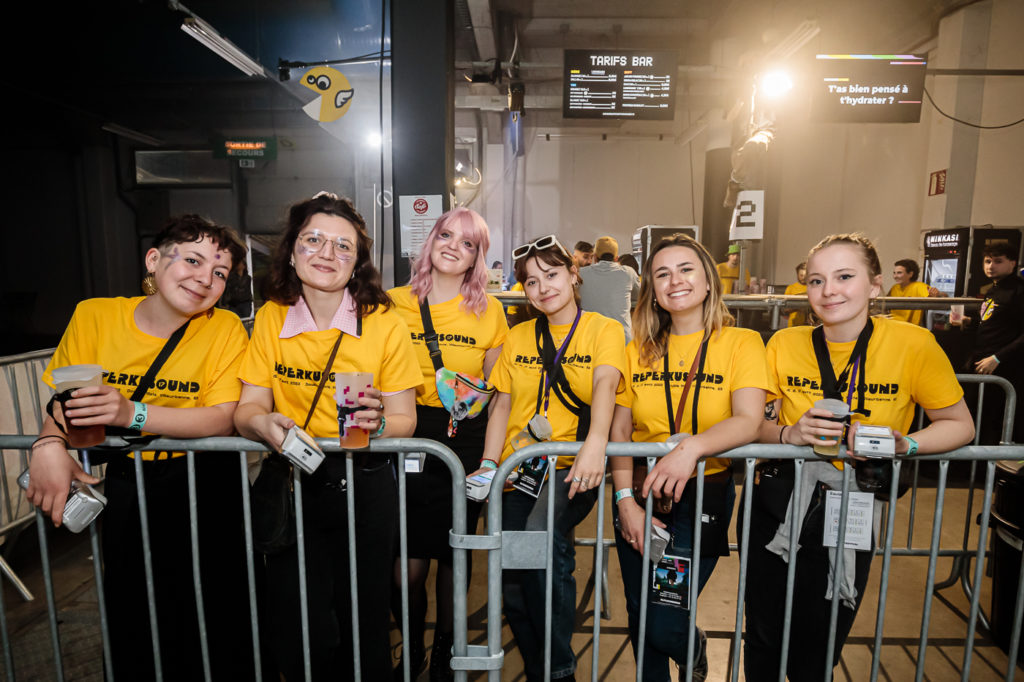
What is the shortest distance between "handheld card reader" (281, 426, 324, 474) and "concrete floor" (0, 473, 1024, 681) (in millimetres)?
1542

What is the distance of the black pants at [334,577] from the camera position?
1.88 metres

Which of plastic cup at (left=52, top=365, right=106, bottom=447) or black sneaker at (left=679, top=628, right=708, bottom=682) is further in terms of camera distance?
black sneaker at (left=679, top=628, right=708, bottom=682)

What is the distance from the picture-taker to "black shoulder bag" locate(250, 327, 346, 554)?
5.88 feet

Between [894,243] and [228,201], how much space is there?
Result: 1514cm

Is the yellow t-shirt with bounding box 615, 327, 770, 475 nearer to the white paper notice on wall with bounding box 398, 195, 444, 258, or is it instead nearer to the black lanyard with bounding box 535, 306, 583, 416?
the black lanyard with bounding box 535, 306, 583, 416

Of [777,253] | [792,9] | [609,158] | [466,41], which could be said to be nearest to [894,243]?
[777,253]

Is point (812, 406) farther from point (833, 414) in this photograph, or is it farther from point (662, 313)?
point (662, 313)

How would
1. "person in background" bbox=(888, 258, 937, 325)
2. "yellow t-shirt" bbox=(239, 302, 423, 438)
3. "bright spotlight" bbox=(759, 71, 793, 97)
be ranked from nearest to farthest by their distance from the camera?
"yellow t-shirt" bbox=(239, 302, 423, 438), "person in background" bbox=(888, 258, 937, 325), "bright spotlight" bbox=(759, 71, 793, 97)

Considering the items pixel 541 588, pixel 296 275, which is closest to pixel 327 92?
pixel 296 275

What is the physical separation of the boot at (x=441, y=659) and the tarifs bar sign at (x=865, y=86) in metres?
7.53

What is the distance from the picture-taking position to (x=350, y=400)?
1616 mm

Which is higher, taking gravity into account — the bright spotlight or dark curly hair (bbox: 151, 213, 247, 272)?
the bright spotlight

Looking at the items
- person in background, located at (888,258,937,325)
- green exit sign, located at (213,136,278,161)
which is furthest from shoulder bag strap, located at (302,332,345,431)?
green exit sign, located at (213,136,278,161)

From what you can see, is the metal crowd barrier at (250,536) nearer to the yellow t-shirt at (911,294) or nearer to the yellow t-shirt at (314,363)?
the yellow t-shirt at (314,363)
